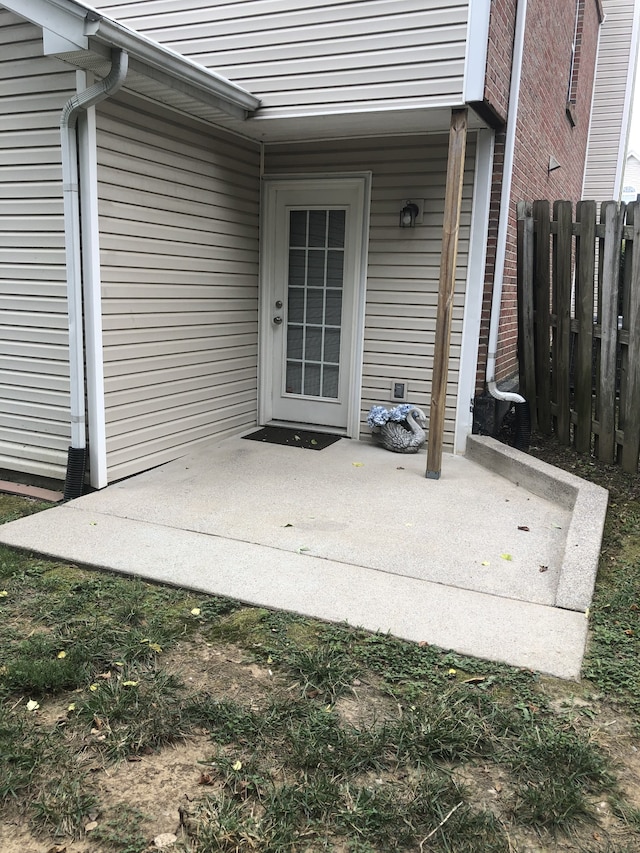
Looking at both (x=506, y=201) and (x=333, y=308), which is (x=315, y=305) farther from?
(x=506, y=201)

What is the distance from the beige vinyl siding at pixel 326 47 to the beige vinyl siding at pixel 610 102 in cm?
877

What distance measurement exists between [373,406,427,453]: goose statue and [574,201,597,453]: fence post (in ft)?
4.32

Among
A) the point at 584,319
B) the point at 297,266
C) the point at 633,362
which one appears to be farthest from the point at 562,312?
the point at 297,266

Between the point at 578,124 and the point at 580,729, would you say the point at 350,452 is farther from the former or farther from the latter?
the point at 578,124

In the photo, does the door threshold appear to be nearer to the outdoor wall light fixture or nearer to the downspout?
the outdoor wall light fixture

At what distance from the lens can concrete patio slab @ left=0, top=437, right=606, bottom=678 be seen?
3.08 m

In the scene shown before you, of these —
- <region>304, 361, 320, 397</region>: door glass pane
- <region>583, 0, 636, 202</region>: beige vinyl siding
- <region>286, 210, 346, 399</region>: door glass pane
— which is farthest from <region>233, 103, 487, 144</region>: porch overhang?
<region>583, 0, 636, 202</region>: beige vinyl siding

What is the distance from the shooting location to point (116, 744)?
2.21 meters

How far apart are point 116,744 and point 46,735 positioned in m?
0.25

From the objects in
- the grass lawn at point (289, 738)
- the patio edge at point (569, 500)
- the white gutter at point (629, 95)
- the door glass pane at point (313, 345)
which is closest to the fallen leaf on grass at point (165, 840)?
the grass lawn at point (289, 738)

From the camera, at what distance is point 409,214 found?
5867 millimetres

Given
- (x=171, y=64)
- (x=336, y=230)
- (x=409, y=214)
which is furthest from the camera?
(x=336, y=230)

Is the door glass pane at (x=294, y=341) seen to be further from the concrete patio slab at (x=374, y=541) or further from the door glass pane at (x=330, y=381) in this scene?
the concrete patio slab at (x=374, y=541)

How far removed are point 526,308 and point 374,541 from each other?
307 centimetres
